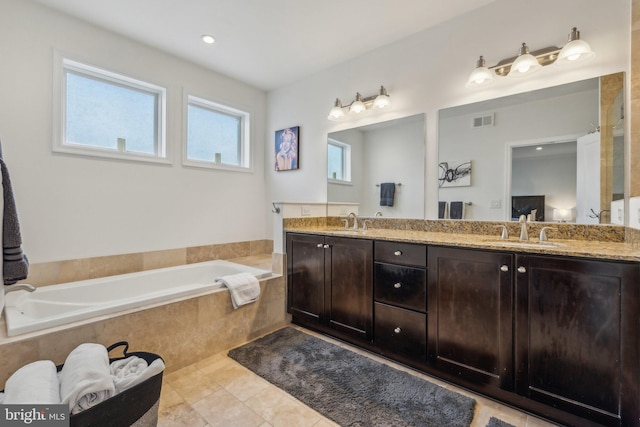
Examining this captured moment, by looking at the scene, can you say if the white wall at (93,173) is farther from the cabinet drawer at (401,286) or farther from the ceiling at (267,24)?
the cabinet drawer at (401,286)

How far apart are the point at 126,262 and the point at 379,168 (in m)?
2.50

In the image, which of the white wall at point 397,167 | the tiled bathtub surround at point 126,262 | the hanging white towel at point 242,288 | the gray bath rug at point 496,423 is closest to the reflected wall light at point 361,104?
the white wall at point 397,167

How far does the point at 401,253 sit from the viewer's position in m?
1.93

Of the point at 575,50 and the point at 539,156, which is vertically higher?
the point at 575,50

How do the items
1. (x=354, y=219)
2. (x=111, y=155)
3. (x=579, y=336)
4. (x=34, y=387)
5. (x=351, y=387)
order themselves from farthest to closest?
(x=354, y=219)
(x=111, y=155)
(x=351, y=387)
(x=579, y=336)
(x=34, y=387)

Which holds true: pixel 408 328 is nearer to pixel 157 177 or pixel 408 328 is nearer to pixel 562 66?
pixel 562 66

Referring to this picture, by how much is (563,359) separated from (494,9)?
2.34 metres

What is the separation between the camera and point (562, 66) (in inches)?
74.0

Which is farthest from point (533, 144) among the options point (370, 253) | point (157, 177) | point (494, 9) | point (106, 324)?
point (157, 177)

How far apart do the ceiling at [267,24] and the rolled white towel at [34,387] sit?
7.92 ft

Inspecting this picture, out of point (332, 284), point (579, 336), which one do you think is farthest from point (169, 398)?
point (579, 336)

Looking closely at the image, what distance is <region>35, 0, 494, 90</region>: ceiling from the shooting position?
84.9 inches

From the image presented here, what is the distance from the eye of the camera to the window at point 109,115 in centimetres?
236

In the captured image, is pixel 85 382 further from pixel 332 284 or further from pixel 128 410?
pixel 332 284
